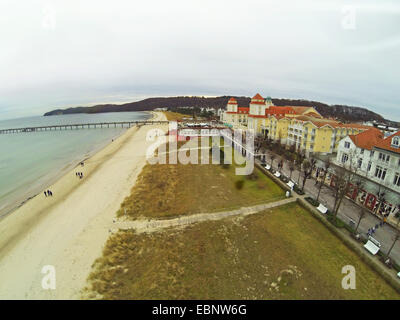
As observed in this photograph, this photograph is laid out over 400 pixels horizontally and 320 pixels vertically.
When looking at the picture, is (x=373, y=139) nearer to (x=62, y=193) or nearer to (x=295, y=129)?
(x=295, y=129)

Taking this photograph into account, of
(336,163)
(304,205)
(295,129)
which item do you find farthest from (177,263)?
(295,129)

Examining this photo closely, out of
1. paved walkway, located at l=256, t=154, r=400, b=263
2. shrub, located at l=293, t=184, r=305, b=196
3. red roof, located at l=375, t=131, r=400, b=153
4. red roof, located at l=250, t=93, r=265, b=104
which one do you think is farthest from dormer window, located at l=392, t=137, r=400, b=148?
red roof, located at l=250, t=93, r=265, b=104

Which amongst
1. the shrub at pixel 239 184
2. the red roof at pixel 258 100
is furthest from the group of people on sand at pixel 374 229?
the red roof at pixel 258 100

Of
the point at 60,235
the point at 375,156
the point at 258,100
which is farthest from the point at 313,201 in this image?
the point at 258,100

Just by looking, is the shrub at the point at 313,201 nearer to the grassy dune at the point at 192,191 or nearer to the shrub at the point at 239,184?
the grassy dune at the point at 192,191

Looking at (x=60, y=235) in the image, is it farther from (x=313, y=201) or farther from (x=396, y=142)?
(x=396, y=142)

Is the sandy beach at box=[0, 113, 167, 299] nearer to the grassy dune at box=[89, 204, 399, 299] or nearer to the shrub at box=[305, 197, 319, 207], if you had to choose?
the grassy dune at box=[89, 204, 399, 299]
